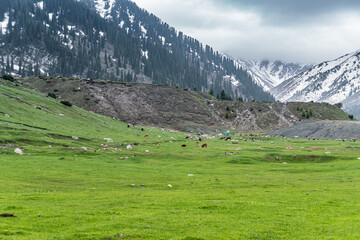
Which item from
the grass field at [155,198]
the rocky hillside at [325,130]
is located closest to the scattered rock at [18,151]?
the grass field at [155,198]

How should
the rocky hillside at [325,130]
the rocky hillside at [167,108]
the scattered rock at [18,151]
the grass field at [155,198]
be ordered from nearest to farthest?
the grass field at [155,198] < the scattered rock at [18,151] < the rocky hillside at [325,130] < the rocky hillside at [167,108]

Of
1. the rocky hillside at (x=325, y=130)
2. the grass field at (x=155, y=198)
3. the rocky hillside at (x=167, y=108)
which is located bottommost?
the grass field at (x=155, y=198)

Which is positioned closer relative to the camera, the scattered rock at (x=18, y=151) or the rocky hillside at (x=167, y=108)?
the scattered rock at (x=18, y=151)

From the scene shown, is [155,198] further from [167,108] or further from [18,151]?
[167,108]

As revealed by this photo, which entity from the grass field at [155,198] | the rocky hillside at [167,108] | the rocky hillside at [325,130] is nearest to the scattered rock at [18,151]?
the grass field at [155,198]

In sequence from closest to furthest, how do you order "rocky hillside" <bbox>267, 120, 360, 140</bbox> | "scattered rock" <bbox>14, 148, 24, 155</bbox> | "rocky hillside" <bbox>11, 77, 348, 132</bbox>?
"scattered rock" <bbox>14, 148, 24, 155</bbox>, "rocky hillside" <bbox>267, 120, 360, 140</bbox>, "rocky hillside" <bbox>11, 77, 348, 132</bbox>

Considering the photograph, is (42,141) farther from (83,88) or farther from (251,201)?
(83,88)

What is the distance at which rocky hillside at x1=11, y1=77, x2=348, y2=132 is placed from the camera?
162125 mm

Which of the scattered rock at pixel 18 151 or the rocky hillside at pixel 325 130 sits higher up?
the rocky hillside at pixel 325 130

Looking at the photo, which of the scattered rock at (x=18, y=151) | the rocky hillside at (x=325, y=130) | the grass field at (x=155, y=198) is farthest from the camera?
the rocky hillside at (x=325, y=130)

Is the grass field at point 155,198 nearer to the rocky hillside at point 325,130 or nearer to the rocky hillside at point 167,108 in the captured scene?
the rocky hillside at point 325,130

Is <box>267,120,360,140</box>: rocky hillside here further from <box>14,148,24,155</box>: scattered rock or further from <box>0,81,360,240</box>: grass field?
<box>14,148,24,155</box>: scattered rock

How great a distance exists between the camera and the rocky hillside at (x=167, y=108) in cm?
16212

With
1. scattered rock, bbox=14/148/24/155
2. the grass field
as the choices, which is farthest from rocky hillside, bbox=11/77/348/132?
scattered rock, bbox=14/148/24/155
